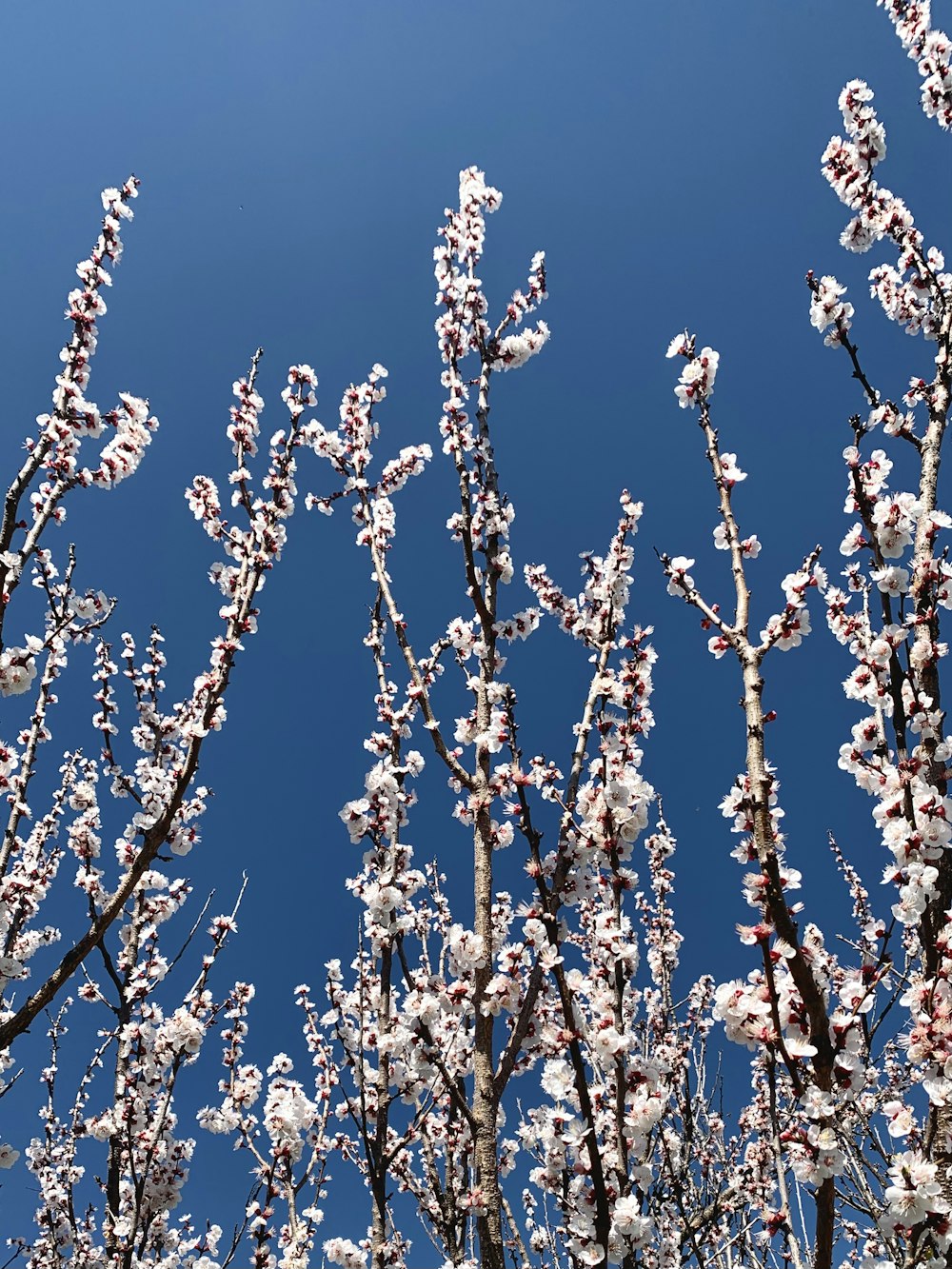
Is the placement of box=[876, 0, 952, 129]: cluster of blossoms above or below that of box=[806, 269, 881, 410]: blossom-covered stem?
above

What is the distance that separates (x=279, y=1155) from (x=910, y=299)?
7.12 m

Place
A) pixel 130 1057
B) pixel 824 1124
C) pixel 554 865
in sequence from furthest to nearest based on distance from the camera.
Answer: pixel 130 1057
pixel 554 865
pixel 824 1124

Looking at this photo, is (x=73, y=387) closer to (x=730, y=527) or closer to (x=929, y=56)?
(x=730, y=527)

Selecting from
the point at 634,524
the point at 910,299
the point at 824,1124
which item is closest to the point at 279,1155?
the point at 824,1124

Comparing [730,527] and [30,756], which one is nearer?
[730,527]

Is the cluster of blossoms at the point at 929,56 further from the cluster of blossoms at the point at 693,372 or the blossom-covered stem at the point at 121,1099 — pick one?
the blossom-covered stem at the point at 121,1099

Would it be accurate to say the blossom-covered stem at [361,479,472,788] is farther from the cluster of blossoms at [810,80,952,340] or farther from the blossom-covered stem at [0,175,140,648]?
the cluster of blossoms at [810,80,952,340]

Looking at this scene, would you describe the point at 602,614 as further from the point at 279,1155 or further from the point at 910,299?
the point at 279,1155

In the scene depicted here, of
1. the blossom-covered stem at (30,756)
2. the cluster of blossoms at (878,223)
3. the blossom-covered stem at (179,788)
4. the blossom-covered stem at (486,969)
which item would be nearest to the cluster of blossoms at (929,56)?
the cluster of blossoms at (878,223)

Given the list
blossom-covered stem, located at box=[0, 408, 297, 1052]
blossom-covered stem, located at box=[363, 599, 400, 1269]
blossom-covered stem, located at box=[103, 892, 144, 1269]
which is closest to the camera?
blossom-covered stem, located at box=[0, 408, 297, 1052]

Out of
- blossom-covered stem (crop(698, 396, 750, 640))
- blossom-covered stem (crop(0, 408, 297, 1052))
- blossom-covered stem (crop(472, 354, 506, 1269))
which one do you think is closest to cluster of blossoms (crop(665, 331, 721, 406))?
blossom-covered stem (crop(698, 396, 750, 640))

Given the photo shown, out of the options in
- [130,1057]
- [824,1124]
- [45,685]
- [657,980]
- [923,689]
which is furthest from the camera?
[657,980]

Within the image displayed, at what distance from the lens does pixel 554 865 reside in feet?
12.9

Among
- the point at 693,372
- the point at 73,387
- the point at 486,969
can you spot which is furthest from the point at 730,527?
the point at 73,387
